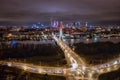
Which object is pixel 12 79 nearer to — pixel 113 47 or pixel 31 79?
pixel 31 79

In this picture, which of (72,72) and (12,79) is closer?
(12,79)

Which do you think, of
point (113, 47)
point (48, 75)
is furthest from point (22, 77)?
point (113, 47)

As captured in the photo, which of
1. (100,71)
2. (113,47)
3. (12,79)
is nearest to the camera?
(12,79)

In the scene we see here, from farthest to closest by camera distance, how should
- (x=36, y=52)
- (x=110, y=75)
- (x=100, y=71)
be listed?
(x=36, y=52) → (x=100, y=71) → (x=110, y=75)

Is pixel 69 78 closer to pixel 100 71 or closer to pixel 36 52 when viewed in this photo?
pixel 100 71

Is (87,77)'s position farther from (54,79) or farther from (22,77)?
(22,77)

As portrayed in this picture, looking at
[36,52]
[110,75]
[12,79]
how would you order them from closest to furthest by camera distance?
[12,79] < [110,75] < [36,52]

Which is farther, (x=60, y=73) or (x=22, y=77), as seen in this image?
(x=60, y=73)

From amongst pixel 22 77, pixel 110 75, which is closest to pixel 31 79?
pixel 22 77
